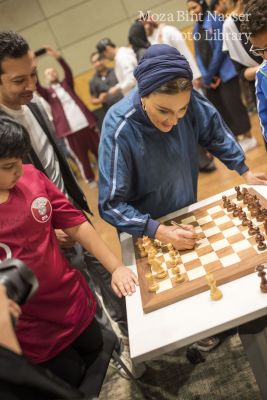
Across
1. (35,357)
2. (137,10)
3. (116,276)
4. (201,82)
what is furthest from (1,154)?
(137,10)

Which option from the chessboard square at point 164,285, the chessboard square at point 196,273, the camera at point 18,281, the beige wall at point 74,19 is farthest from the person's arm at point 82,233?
the beige wall at point 74,19

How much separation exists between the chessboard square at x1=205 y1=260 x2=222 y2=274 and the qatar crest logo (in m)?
0.65

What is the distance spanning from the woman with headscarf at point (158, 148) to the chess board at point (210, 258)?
0.28ft

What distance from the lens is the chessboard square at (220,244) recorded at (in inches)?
58.7

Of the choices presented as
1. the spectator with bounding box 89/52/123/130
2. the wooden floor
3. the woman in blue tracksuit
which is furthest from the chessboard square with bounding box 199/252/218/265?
the spectator with bounding box 89/52/123/130

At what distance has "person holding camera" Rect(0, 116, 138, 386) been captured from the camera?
1.36 m

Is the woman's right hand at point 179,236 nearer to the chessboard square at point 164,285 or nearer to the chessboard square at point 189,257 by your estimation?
the chessboard square at point 189,257

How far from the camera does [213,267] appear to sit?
1.39m

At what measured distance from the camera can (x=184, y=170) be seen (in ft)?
6.20

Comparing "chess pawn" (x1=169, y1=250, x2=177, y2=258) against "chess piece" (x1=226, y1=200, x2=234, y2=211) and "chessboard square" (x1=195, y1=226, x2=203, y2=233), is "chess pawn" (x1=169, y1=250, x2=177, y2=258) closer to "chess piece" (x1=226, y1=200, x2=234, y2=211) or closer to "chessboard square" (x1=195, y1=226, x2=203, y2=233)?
"chessboard square" (x1=195, y1=226, x2=203, y2=233)

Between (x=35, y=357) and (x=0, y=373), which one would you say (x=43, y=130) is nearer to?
(x=35, y=357)

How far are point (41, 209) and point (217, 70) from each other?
11.1ft

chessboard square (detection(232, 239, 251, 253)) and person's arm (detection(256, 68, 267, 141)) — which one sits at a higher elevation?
person's arm (detection(256, 68, 267, 141))

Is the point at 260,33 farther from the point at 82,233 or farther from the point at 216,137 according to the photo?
the point at 82,233
